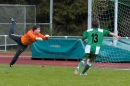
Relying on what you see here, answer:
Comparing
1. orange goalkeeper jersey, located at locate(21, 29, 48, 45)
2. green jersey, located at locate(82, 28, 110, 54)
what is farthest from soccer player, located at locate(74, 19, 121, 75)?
orange goalkeeper jersey, located at locate(21, 29, 48, 45)

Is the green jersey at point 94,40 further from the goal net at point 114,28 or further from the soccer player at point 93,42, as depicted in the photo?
the goal net at point 114,28

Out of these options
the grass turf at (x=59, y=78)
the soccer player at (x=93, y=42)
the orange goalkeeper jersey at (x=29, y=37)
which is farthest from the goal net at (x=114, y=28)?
the soccer player at (x=93, y=42)

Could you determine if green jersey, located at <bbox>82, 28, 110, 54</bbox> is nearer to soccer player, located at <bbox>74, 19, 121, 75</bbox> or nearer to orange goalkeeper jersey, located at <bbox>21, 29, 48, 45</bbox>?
soccer player, located at <bbox>74, 19, 121, 75</bbox>

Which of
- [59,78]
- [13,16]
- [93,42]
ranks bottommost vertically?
[59,78]

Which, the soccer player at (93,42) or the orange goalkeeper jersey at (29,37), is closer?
the soccer player at (93,42)

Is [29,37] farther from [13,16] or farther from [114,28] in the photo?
[13,16]

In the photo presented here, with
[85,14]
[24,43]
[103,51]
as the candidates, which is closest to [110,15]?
[103,51]

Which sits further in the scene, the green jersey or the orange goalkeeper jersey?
the orange goalkeeper jersey

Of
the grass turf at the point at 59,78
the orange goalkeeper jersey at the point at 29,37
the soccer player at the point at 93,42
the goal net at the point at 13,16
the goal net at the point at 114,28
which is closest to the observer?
the grass turf at the point at 59,78

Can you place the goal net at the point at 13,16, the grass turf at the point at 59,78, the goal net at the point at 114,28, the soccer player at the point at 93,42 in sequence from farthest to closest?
the goal net at the point at 13,16, the goal net at the point at 114,28, the soccer player at the point at 93,42, the grass turf at the point at 59,78

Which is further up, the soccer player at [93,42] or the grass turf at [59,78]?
the soccer player at [93,42]

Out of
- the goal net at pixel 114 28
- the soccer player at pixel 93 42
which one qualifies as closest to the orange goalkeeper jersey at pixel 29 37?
the soccer player at pixel 93 42

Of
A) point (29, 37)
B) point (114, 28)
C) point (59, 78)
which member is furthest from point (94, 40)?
point (114, 28)

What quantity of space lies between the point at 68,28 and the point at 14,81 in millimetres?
26883
